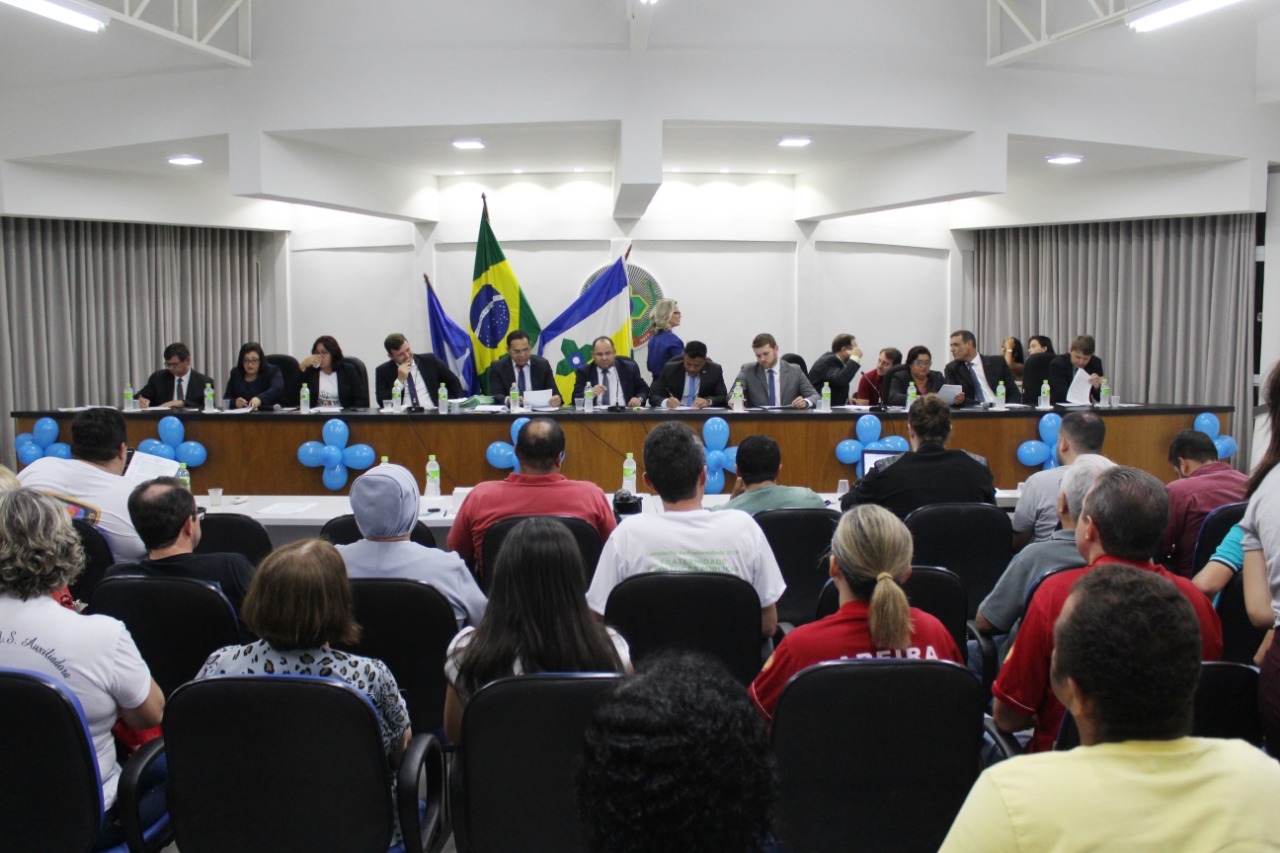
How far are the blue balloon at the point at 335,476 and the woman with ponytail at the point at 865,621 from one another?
14.8 feet

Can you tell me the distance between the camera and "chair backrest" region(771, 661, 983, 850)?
73.6 inches

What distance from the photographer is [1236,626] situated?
2.89m

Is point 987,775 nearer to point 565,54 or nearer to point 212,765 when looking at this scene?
point 212,765

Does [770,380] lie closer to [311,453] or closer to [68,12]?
[311,453]

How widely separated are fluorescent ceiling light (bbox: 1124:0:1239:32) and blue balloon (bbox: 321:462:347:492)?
5.68 meters

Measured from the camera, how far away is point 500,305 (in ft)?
31.3

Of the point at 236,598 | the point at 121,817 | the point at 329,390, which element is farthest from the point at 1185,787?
the point at 329,390

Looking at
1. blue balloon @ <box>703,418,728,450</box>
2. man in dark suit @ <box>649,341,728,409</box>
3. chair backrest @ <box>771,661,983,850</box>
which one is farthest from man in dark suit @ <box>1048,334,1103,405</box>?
chair backrest @ <box>771,661,983,850</box>

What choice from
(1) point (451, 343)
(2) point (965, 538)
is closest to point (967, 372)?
(2) point (965, 538)

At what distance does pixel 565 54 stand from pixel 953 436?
3.83 metres

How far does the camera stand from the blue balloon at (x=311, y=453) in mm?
6094

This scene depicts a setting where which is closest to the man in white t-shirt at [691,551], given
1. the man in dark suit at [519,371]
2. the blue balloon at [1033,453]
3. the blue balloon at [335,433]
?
the blue balloon at [335,433]

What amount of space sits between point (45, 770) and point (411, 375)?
589cm

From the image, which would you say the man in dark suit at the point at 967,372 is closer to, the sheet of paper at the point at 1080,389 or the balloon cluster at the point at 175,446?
the sheet of paper at the point at 1080,389
